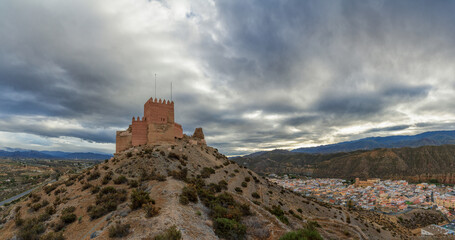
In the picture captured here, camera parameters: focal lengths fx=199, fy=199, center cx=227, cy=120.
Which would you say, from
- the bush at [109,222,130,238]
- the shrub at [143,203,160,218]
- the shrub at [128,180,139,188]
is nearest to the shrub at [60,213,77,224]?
the shrub at [128,180,139,188]

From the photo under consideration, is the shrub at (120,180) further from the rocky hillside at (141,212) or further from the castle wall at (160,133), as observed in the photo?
the castle wall at (160,133)

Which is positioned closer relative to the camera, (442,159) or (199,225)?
(199,225)

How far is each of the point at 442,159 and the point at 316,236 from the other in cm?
16481

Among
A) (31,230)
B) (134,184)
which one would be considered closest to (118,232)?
(31,230)

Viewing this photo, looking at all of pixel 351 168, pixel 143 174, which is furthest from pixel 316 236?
pixel 351 168

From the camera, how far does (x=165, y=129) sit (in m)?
28.7

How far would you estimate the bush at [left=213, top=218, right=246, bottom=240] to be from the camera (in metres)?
10.4

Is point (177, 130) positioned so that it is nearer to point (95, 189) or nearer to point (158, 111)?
point (158, 111)

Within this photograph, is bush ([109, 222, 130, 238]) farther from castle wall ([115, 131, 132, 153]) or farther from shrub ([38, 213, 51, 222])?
castle wall ([115, 131, 132, 153])

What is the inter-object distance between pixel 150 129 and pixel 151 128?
0.20 m

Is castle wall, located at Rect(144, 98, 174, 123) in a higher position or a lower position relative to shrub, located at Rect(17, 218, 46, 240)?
higher

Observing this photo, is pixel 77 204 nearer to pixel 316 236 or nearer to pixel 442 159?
pixel 316 236

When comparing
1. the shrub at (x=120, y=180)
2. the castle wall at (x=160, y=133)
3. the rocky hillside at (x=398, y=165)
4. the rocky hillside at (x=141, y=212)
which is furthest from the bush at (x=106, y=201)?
the rocky hillside at (x=398, y=165)

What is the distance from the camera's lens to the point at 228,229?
35.0 ft
